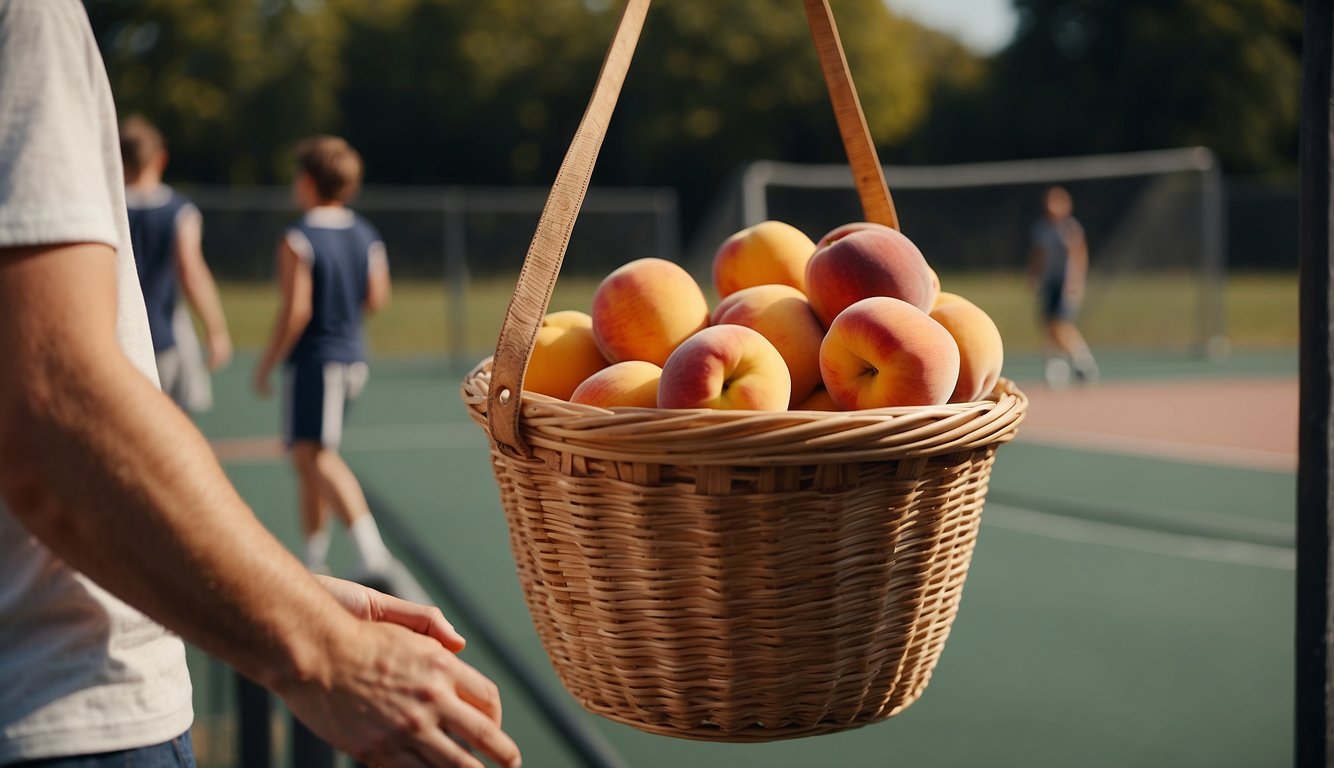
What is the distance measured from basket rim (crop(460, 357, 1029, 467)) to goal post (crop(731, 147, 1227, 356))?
13.1m

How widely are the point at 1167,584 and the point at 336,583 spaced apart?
5.09m

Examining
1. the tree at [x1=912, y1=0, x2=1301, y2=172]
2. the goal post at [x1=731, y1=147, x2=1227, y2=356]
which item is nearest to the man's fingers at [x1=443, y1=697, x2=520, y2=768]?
the goal post at [x1=731, y1=147, x2=1227, y2=356]

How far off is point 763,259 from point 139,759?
2.99ft

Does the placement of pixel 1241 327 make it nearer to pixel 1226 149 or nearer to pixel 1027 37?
pixel 1226 149

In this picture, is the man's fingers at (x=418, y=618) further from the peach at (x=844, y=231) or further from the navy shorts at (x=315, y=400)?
the navy shorts at (x=315, y=400)

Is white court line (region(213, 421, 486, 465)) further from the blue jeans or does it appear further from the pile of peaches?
the blue jeans

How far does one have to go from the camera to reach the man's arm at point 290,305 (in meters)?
5.15

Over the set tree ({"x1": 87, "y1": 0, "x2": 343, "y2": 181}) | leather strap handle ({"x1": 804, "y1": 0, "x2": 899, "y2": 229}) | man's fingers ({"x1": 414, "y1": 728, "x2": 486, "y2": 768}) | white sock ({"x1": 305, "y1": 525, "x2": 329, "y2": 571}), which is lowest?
white sock ({"x1": 305, "y1": 525, "x2": 329, "y2": 571})

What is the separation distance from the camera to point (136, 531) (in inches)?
34.9

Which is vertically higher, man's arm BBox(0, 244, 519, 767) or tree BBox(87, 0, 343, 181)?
tree BBox(87, 0, 343, 181)

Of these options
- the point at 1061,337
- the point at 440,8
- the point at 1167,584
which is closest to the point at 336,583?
the point at 1167,584

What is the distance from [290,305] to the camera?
5152 millimetres

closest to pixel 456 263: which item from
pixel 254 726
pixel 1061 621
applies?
pixel 1061 621

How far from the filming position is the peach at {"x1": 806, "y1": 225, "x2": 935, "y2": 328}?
131 centimetres
